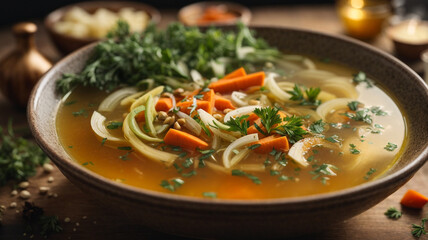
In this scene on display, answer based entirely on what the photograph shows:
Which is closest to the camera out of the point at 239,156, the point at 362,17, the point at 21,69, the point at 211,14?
the point at 239,156

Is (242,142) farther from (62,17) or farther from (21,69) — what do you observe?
(62,17)

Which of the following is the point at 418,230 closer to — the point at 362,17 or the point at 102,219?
the point at 102,219

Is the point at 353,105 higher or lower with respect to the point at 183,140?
higher

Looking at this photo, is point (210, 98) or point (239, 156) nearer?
point (239, 156)

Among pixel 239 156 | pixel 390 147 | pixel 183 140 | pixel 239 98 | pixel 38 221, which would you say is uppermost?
pixel 390 147

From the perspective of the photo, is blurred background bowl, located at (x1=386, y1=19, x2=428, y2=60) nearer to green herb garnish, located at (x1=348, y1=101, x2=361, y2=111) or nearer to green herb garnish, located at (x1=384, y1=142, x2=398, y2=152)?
green herb garnish, located at (x1=348, y1=101, x2=361, y2=111)

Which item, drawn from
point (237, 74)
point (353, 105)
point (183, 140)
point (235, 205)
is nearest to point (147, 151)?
point (183, 140)

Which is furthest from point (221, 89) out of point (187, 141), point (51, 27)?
point (51, 27)

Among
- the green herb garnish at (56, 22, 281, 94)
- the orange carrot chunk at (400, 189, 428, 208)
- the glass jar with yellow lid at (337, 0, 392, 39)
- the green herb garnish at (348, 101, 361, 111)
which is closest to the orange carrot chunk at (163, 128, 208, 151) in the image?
the green herb garnish at (56, 22, 281, 94)

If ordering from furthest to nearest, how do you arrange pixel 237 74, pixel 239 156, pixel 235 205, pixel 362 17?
pixel 362 17, pixel 237 74, pixel 239 156, pixel 235 205
